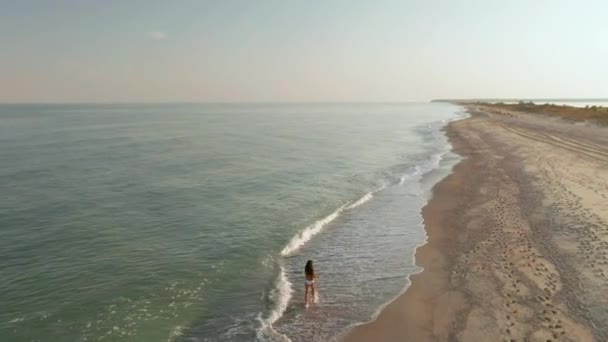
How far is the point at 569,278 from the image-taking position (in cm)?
1573

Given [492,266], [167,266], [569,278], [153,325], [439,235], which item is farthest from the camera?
[439,235]

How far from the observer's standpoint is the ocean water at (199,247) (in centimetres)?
1454

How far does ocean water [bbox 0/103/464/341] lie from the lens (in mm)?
14539

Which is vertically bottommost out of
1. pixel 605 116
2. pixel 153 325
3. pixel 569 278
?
pixel 153 325

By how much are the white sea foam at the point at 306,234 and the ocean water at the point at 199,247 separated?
0.36 ft

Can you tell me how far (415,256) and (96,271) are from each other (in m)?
14.2

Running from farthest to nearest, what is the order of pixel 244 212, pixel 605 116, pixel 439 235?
pixel 605 116 → pixel 244 212 → pixel 439 235

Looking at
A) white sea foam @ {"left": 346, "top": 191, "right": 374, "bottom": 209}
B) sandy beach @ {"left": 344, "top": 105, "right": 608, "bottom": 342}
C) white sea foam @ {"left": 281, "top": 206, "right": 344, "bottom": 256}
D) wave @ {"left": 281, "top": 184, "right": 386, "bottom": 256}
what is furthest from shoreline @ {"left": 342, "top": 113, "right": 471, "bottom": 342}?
white sea foam @ {"left": 281, "top": 206, "right": 344, "bottom": 256}

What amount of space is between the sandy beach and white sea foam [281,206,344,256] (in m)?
5.86

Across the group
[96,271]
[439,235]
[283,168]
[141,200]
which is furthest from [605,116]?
[96,271]

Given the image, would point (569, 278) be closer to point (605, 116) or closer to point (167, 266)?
point (167, 266)

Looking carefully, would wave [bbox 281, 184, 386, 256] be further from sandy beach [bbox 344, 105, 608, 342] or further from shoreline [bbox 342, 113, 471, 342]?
shoreline [bbox 342, 113, 471, 342]

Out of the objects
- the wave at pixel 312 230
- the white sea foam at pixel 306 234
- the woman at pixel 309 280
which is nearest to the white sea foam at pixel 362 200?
the wave at pixel 312 230

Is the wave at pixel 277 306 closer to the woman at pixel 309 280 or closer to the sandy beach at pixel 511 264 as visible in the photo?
the woman at pixel 309 280
